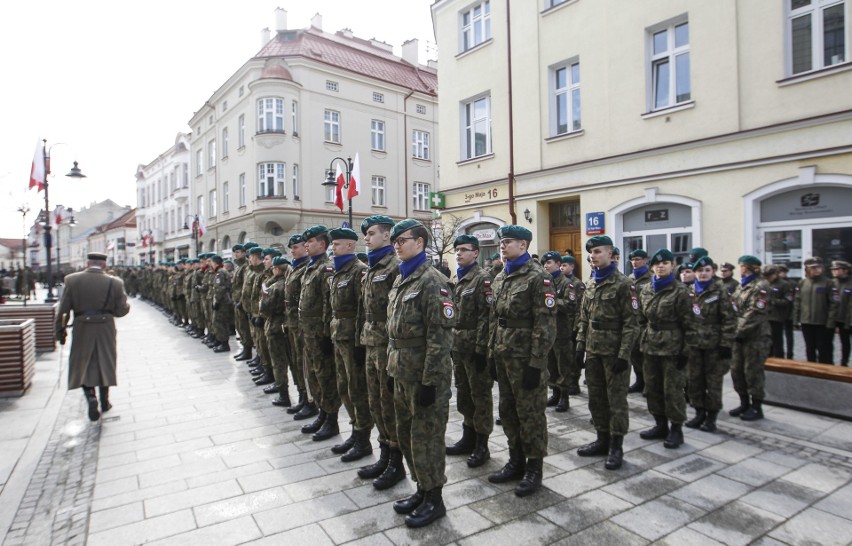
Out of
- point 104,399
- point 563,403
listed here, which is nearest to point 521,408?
point 563,403

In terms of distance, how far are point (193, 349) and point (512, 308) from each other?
10119 millimetres

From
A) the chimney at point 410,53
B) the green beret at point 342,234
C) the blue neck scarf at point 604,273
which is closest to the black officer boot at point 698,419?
the blue neck scarf at point 604,273

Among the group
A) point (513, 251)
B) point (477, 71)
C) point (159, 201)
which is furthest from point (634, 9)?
point (159, 201)

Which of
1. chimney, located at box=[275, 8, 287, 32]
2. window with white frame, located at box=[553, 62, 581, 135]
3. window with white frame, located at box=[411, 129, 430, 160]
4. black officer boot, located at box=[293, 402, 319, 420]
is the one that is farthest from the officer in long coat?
chimney, located at box=[275, 8, 287, 32]

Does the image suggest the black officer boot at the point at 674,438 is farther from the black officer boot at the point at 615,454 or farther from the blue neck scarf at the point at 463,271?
the blue neck scarf at the point at 463,271

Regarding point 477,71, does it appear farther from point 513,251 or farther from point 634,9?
point 513,251

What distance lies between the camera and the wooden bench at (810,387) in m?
6.00

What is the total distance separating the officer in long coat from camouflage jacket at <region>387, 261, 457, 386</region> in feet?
15.0

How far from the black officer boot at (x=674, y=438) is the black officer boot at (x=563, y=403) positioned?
1.45 metres

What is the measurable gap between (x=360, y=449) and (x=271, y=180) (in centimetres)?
2615

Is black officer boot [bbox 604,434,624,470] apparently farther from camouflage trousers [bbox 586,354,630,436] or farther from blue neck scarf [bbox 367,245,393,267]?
blue neck scarf [bbox 367,245,393,267]

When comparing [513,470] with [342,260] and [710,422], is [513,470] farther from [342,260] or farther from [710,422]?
[710,422]

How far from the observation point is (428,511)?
368 cm

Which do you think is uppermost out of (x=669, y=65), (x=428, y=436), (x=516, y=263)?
(x=669, y=65)
